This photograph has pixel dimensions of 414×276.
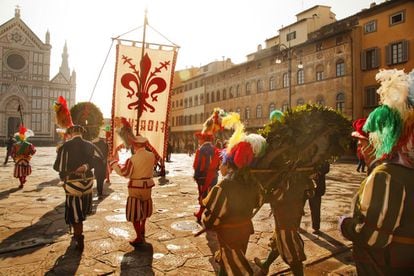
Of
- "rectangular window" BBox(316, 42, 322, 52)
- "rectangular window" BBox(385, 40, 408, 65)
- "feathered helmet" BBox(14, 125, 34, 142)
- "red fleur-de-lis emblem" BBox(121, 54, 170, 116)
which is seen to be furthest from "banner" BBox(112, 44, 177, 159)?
"rectangular window" BBox(316, 42, 322, 52)

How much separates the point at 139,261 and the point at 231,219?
74.3 inches

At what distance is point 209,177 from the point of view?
221 inches

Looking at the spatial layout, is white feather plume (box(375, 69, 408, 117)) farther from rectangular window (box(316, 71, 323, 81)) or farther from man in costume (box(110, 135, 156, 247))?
rectangular window (box(316, 71, 323, 81))

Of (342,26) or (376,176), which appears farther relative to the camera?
(342,26)

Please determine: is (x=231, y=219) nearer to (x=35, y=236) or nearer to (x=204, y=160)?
(x=204, y=160)

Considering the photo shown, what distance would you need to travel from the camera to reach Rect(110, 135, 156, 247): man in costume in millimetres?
4527

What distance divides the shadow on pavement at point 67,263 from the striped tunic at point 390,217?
3.30 meters

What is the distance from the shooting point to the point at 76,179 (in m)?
4.43

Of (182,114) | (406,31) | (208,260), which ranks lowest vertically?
(208,260)

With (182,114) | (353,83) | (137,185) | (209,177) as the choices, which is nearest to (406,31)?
(353,83)

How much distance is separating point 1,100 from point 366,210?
56783 millimetres

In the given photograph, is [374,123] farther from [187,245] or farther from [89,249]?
[89,249]

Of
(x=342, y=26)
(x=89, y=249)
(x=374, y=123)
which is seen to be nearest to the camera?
(x=374, y=123)

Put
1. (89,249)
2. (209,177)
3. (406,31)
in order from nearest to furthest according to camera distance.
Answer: (89,249), (209,177), (406,31)
